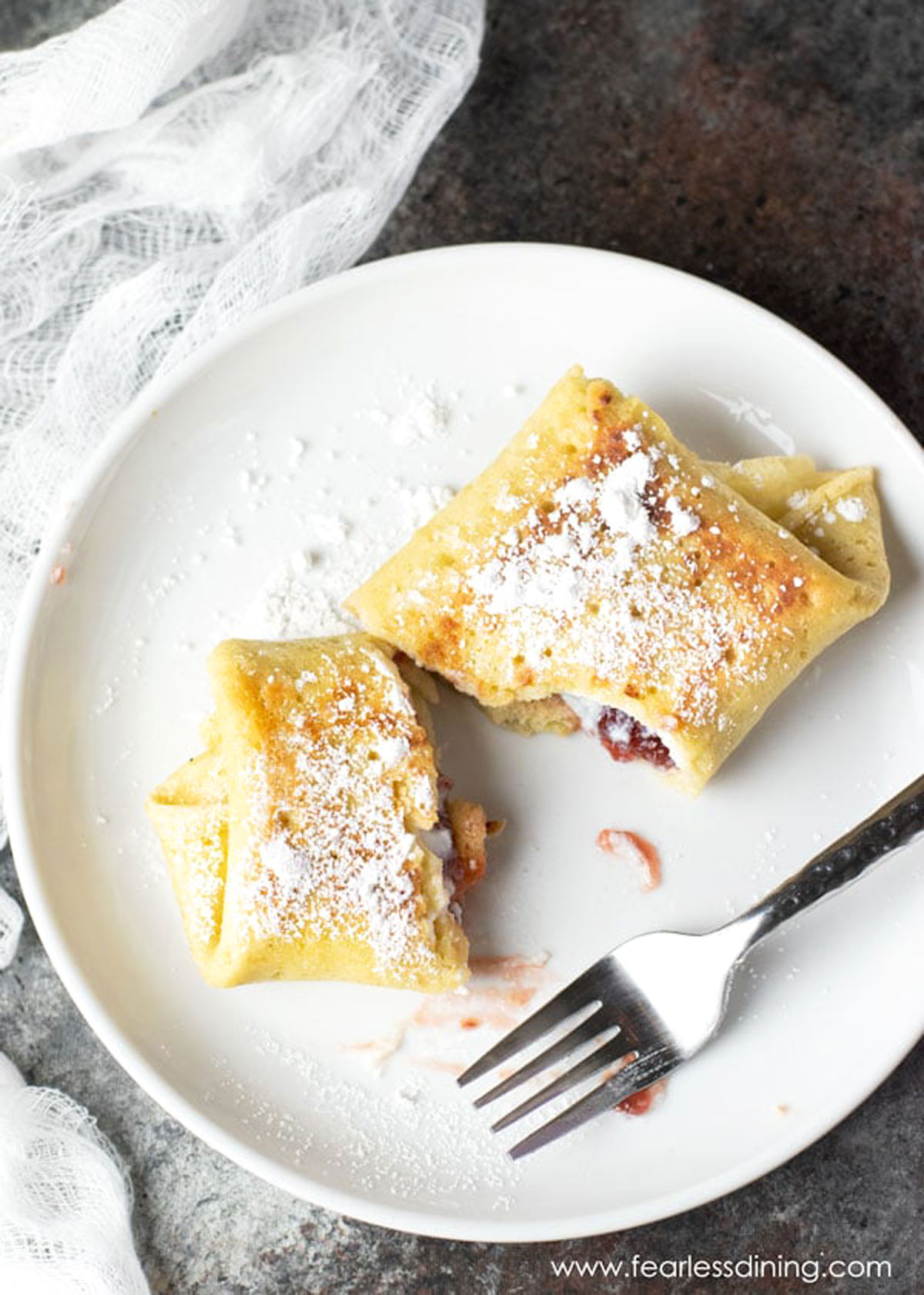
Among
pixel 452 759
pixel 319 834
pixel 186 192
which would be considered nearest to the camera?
pixel 319 834

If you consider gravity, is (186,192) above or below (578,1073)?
above

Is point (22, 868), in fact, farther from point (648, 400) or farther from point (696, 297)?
point (696, 297)

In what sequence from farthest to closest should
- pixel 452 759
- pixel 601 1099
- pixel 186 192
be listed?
pixel 186 192 → pixel 452 759 → pixel 601 1099

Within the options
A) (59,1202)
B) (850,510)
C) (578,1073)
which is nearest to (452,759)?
(578,1073)

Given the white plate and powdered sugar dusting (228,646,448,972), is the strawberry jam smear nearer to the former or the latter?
the white plate

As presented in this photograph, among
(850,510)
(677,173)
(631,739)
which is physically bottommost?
(631,739)

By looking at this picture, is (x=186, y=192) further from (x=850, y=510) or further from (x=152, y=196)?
(x=850, y=510)

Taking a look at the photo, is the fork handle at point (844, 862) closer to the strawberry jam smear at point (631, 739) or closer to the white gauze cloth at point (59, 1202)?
the strawberry jam smear at point (631, 739)

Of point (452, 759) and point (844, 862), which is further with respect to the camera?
point (452, 759)
